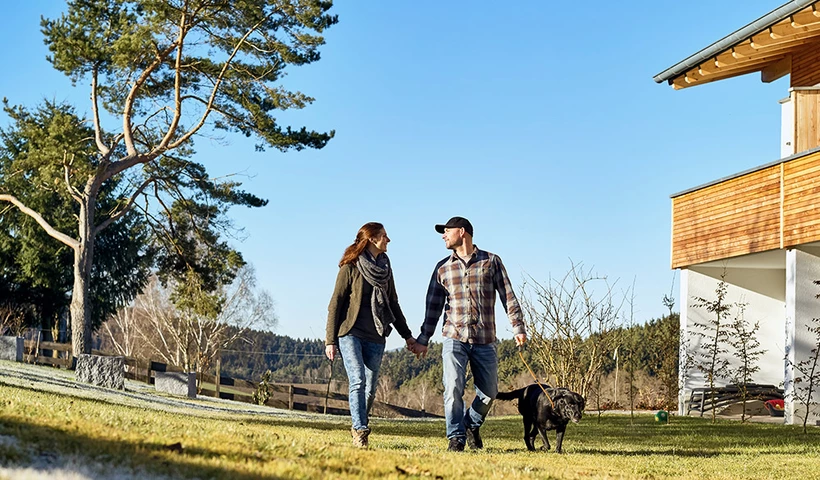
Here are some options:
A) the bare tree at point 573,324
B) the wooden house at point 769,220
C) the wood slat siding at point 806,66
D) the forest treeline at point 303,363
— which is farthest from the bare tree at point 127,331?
the wood slat siding at point 806,66

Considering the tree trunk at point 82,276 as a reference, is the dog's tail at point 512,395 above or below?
below

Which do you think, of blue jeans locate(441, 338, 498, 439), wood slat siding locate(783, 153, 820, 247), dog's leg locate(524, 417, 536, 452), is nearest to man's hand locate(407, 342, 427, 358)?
blue jeans locate(441, 338, 498, 439)

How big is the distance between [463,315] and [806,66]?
12.7 meters

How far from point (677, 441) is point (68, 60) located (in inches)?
735

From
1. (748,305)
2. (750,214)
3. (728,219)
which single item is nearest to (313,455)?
(750,214)

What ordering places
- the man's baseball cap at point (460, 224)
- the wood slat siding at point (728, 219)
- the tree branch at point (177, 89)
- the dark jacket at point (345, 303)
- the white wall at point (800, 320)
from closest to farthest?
the dark jacket at point (345, 303), the man's baseball cap at point (460, 224), the white wall at point (800, 320), the wood slat siding at point (728, 219), the tree branch at point (177, 89)

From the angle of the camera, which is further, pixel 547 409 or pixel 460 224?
pixel 547 409

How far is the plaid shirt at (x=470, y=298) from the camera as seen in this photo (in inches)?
330

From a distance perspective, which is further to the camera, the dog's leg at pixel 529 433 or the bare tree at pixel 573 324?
the bare tree at pixel 573 324

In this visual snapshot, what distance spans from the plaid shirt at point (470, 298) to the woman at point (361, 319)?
0.46 meters

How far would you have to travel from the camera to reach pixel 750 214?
1739cm

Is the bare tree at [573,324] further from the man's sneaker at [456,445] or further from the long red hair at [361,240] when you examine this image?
the long red hair at [361,240]

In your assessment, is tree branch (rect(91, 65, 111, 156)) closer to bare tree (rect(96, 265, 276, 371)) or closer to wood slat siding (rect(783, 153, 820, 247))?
wood slat siding (rect(783, 153, 820, 247))

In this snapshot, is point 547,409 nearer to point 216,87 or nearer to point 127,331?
point 216,87
